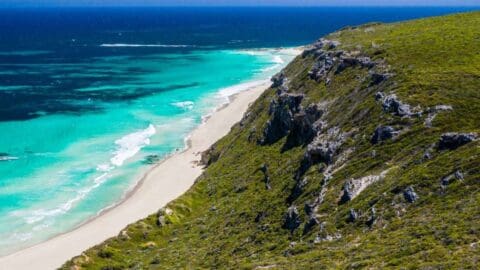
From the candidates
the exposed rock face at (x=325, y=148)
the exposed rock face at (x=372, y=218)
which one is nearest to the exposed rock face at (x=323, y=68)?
the exposed rock face at (x=325, y=148)

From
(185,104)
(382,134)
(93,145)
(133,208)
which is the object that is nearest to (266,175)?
(382,134)

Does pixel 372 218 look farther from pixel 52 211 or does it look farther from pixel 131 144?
pixel 131 144

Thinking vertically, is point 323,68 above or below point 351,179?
above

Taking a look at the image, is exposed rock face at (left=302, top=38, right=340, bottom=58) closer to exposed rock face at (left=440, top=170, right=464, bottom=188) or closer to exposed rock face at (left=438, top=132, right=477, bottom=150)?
exposed rock face at (left=438, top=132, right=477, bottom=150)

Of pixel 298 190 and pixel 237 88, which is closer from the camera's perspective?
pixel 298 190

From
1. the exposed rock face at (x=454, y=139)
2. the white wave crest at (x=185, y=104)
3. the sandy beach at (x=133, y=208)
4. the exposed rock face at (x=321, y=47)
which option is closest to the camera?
the exposed rock face at (x=454, y=139)

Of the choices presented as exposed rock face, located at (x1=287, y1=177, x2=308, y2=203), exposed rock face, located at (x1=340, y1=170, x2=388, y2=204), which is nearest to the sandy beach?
exposed rock face, located at (x1=287, y1=177, x2=308, y2=203)

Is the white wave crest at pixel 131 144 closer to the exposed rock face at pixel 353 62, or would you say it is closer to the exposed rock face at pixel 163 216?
the exposed rock face at pixel 163 216
